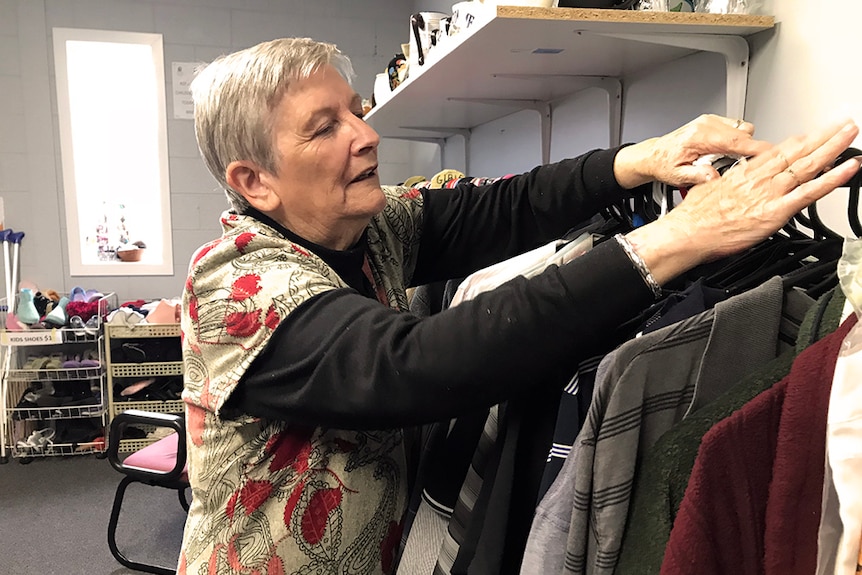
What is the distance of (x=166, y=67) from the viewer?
11.6ft

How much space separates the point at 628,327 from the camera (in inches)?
27.1

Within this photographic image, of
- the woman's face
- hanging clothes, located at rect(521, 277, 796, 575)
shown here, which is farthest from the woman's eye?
hanging clothes, located at rect(521, 277, 796, 575)

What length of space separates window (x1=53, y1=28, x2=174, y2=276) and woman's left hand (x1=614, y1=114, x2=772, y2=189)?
132 inches

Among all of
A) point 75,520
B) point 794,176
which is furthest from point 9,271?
point 794,176

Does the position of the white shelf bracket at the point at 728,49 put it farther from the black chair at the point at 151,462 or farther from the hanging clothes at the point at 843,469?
the black chair at the point at 151,462

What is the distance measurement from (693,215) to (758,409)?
0.19 meters

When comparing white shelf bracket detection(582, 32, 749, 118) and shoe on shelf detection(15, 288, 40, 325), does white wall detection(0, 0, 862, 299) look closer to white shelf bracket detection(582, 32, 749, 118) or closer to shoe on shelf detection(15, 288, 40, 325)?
shoe on shelf detection(15, 288, 40, 325)

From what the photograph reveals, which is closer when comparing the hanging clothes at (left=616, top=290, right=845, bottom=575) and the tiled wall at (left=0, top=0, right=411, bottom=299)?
the hanging clothes at (left=616, top=290, right=845, bottom=575)

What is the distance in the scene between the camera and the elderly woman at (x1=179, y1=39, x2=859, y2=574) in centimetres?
59

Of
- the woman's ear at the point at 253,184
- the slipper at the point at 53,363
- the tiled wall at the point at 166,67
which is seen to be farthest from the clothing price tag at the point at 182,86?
the woman's ear at the point at 253,184

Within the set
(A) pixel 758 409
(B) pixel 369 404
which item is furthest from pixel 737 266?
(B) pixel 369 404

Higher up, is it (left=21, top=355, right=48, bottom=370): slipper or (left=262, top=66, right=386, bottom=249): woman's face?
(left=262, top=66, right=386, bottom=249): woman's face

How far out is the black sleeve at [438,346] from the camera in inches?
23.5

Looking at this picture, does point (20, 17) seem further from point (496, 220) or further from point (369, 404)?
point (369, 404)
